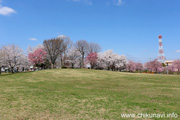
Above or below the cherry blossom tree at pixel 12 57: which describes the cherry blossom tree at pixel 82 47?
above

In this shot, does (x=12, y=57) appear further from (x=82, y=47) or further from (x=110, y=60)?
(x=110, y=60)

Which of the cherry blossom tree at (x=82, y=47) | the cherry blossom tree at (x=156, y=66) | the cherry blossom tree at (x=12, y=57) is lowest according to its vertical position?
the cherry blossom tree at (x=156, y=66)

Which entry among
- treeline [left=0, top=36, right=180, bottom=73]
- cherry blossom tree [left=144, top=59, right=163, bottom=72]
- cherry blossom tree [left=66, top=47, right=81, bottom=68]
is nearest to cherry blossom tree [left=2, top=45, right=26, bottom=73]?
treeline [left=0, top=36, right=180, bottom=73]

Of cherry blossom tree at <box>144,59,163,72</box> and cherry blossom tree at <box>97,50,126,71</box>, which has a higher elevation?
cherry blossom tree at <box>97,50,126,71</box>

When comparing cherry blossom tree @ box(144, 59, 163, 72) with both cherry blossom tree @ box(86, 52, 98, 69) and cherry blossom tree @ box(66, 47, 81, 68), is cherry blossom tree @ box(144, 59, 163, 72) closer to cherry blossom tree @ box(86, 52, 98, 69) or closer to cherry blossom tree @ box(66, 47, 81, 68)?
cherry blossom tree @ box(86, 52, 98, 69)

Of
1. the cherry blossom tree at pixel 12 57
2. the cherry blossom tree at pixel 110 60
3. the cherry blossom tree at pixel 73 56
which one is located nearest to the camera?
the cherry blossom tree at pixel 12 57

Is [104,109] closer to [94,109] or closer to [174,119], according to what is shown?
[94,109]

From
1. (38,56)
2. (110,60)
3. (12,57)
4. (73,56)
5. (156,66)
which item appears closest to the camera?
(12,57)

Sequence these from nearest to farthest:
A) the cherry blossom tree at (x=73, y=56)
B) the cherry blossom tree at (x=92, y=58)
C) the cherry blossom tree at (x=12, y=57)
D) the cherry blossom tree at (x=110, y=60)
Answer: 1. the cherry blossom tree at (x=12, y=57)
2. the cherry blossom tree at (x=110, y=60)
3. the cherry blossom tree at (x=92, y=58)
4. the cherry blossom tree at (x=73, y=56)

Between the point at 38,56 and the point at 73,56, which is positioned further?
the point at 73,56

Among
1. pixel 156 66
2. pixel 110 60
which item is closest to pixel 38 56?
pixel 110 60

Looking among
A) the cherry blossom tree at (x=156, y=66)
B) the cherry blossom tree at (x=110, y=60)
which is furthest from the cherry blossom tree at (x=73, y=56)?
the cherry blossom tree at (x=156, y=66)

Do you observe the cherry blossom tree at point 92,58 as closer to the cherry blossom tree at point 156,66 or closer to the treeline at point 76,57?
the treeline at point 76,57

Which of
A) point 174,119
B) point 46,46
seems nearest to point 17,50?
point 46,46
